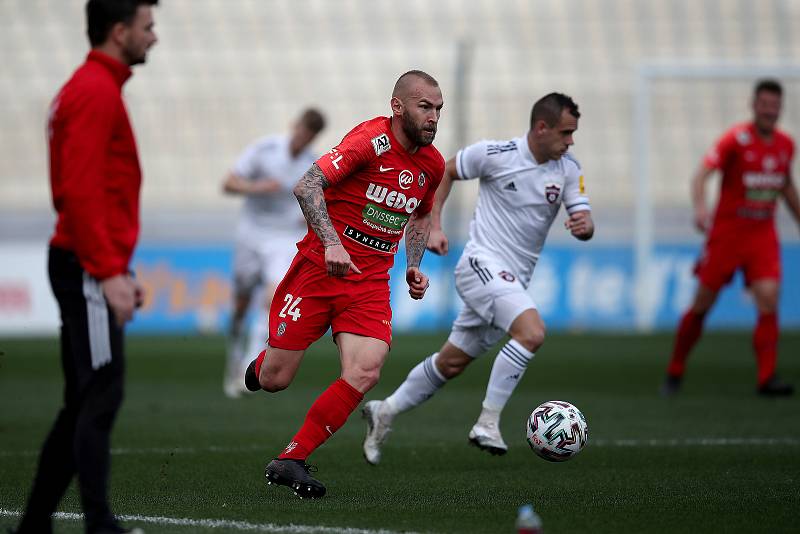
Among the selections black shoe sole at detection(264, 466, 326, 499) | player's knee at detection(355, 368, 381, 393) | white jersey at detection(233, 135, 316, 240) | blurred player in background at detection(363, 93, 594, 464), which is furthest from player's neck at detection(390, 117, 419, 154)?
white jersey at detection(233, 135, 316, 240)

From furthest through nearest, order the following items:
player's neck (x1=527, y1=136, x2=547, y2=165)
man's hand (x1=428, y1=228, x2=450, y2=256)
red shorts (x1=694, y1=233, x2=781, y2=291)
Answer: red shorts (x1=694, y1=233, x2=781, y2=291)
player's neck (x1=527, y1=136, x2=547, y2=165)
man's hand (x1=428, y1=228, x2=450, y2=256)

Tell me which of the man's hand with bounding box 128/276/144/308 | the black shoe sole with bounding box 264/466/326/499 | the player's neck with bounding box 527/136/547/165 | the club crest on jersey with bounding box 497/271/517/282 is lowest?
the black shoe sole with bounding box 264/466/326/499

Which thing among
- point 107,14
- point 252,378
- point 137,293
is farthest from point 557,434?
point 107,14

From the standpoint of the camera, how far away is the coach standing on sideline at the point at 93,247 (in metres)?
4.41

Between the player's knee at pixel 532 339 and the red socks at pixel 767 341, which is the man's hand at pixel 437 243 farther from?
the red socks at pixel 767 341

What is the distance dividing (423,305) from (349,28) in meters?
6.73

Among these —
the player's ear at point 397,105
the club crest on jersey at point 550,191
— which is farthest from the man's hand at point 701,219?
the player's ear at point 397,105

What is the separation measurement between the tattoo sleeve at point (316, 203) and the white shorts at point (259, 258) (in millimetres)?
5658

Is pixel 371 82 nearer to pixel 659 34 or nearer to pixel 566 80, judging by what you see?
pixel 566 80

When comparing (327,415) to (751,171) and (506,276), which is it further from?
(751,171)

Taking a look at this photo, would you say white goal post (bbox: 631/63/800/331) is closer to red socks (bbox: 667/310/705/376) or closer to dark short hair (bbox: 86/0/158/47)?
red socks (bbox: 667/310/705/376)

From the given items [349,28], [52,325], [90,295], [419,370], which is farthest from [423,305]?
[90,295]

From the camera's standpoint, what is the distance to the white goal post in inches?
688

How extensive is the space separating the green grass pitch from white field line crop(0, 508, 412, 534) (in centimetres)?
2
